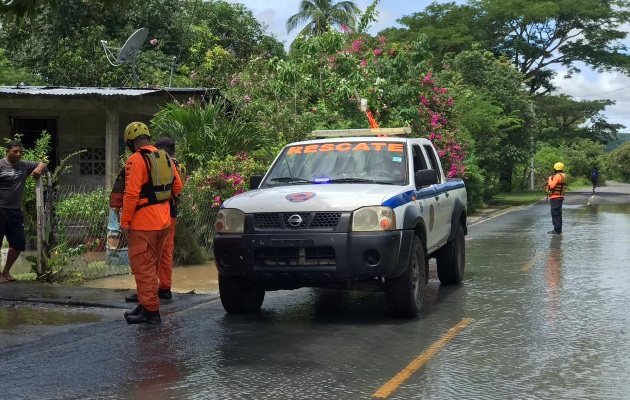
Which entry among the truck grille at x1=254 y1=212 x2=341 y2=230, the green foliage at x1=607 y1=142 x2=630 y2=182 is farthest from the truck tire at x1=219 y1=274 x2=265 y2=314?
the green foliage at x1=607 y1=142 x2=630 y2=182

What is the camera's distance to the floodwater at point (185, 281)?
1122cm

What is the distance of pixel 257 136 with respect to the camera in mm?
16031

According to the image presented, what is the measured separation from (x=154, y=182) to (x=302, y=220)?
1458mm

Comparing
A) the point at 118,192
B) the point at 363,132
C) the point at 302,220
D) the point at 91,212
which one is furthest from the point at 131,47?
the point at 302,220

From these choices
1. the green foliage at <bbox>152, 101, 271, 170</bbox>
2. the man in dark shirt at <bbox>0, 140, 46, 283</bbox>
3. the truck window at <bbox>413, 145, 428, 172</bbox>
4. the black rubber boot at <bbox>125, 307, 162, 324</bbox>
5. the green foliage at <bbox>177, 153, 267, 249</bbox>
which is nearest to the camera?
the black rubber boot at <bbox>125, 307, 162, 324</bbox>

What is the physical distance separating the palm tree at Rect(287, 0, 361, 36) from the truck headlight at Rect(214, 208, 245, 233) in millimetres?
43800

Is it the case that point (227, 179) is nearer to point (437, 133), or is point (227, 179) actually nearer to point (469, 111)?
point (437, 133)

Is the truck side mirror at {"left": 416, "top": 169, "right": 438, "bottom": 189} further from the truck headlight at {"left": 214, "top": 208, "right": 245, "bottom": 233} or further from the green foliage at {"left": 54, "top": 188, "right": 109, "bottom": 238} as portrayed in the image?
the green foliage at {"left": 54, "top": 188, "right": 109, "bottom": 238}

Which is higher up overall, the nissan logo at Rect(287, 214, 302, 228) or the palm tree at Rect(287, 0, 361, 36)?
the palm tree at Rect(287, 0, 361, 36)

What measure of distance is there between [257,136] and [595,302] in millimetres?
7797

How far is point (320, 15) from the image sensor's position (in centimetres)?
5175

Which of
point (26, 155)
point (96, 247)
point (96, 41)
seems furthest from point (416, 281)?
point (96, 41)

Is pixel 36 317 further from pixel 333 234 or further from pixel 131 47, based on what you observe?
pixel 131 47

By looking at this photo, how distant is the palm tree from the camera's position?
5178 cm
